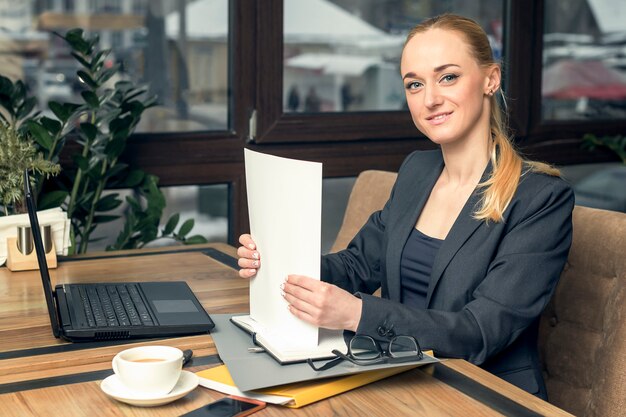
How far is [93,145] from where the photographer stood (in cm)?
275

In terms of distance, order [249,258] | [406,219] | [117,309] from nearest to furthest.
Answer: [249,258], [117,309], [406,219]

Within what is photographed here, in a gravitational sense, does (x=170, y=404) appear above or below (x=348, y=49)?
below

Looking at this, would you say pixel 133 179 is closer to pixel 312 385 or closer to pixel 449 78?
pixel 449 78

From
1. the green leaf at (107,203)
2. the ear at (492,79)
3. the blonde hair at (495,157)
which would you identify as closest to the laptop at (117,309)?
the blonde hair at (495,157)

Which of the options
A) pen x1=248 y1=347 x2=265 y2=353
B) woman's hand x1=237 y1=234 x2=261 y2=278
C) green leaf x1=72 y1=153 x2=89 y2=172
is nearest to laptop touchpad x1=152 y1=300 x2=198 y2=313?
woman's hand x1=237 y1=234 x2=261 y2=278

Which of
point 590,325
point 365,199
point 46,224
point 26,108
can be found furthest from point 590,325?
point 26,108

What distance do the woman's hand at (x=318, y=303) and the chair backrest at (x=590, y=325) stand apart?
57cm

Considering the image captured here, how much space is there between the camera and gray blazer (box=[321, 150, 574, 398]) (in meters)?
1.48

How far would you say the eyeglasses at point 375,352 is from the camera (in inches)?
52.4

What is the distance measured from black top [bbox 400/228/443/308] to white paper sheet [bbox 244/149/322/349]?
0.41 metres

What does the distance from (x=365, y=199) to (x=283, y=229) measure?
1.20m

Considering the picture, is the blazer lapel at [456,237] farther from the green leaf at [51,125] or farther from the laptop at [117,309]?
the green leaf at [51,125]

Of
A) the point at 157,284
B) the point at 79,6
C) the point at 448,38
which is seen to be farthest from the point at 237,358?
the point at 79,6

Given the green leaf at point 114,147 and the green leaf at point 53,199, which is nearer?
the green leaf at point 53,199
